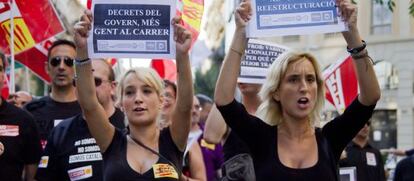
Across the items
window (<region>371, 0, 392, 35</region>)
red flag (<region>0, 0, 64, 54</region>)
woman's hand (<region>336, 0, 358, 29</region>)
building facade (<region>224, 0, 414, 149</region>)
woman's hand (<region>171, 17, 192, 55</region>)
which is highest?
window (<region>371, 0, 392, 35</region>)

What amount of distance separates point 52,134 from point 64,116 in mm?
697

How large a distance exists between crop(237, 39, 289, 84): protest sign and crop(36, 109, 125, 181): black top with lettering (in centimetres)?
116

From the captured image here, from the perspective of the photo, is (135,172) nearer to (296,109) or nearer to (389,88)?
(296,109)

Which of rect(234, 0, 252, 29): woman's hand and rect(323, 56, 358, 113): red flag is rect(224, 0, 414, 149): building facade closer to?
rect(323, 56, 358, 113): red flag

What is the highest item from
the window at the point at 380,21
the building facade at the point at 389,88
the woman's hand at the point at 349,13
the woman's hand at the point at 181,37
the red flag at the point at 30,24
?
the window at the point at 380,21

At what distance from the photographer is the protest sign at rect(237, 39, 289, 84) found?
4.89 m

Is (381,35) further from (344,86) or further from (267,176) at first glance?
(267,176)

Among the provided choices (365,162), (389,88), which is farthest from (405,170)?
(389,88)

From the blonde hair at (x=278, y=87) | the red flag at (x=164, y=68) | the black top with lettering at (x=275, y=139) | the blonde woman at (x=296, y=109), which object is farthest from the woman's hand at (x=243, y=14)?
the red flag at (x=164, y=68)

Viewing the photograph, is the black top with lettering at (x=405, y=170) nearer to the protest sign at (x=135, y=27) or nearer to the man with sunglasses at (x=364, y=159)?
the man with sunglasses at (x=364, y=159)

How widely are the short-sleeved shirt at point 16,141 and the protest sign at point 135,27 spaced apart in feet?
3.83

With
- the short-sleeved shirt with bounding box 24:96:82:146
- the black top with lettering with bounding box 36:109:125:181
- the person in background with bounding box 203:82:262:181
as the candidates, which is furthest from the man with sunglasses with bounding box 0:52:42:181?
the person in background with bounding box 203:82:262:181

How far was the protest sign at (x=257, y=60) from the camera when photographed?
489cm

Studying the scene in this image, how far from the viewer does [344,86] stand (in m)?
6.58
